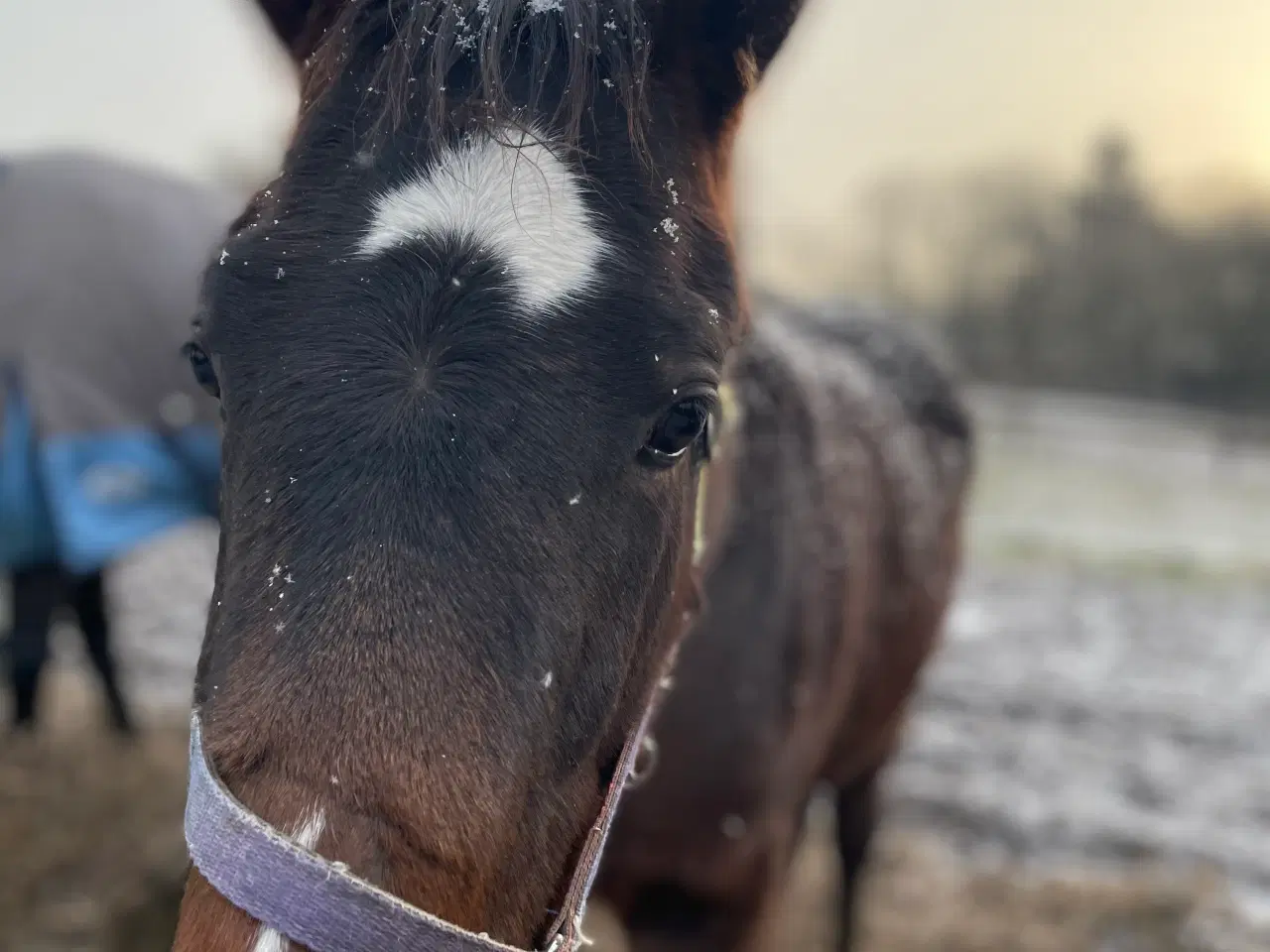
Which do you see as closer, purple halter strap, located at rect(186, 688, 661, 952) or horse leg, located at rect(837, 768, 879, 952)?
purple halter strap, located at rect(186, 688, 661, 952)

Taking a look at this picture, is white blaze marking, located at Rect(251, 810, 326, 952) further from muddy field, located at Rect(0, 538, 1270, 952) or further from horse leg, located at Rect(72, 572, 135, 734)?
horse leg, located at Rect(72, 572, 135, 734)

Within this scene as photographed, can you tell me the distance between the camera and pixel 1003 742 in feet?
15.0

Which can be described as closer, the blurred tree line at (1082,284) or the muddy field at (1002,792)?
the muddy field at (1002,792)

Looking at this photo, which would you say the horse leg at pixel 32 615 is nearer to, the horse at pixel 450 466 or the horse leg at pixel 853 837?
the horse at pixel 450 466

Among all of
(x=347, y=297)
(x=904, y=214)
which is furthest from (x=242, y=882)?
(x=904, y=214)

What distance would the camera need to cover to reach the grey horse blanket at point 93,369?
2.58 metres

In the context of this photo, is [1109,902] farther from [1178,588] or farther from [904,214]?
[904,214]

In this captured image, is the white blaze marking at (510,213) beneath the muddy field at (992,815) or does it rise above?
above

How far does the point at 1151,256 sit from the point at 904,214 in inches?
134

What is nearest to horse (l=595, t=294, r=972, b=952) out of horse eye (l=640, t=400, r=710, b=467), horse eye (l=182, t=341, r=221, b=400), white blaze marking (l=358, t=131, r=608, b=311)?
horse eye (l=640, t=400, r=710, b=467)

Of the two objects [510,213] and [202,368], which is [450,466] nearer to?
[510,213]

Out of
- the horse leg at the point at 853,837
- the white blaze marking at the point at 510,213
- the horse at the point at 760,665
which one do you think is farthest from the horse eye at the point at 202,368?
the horse leg at the point at 853,837

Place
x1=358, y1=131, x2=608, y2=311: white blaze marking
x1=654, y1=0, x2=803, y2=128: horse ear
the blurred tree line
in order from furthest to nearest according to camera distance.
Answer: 1. the blurred tree line
2. x1=654, y1=0, x2=803, y2=128: horse ear
3. x1=358, y1=131, x2=608, y2=311: white blaze marking

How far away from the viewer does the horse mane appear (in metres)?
1.10
